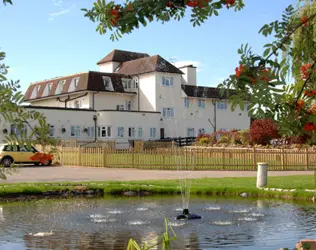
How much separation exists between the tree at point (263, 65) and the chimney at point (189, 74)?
5874 cm

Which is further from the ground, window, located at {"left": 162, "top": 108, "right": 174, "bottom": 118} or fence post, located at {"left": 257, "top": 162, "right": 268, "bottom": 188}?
window, located at {"left": 162, "top": 108, "right": 174, "bottom": 118}

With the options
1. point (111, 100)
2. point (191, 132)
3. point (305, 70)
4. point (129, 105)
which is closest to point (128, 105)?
point (129, 105)

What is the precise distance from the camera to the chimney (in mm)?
63631

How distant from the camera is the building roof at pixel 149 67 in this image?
5662cm

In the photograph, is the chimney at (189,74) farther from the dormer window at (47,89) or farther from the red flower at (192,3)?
the red flower at (192,3)

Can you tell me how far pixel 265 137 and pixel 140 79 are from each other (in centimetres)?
2041

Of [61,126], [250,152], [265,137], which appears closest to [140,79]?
[61,126]

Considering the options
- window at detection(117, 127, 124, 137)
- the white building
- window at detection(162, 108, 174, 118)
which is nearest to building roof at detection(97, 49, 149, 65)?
the white building

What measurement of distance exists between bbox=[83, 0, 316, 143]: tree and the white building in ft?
142

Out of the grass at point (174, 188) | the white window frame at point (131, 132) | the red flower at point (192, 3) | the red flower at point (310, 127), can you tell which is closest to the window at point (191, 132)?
the white window frame at point (131, 132)

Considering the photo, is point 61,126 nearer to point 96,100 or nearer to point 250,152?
point 96,100

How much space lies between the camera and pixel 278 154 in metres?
29.4

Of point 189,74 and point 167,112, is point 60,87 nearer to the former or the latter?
point 167,112

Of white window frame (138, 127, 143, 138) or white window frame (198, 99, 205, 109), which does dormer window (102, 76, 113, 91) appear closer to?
white window frame (138, 127, 143, 138)
